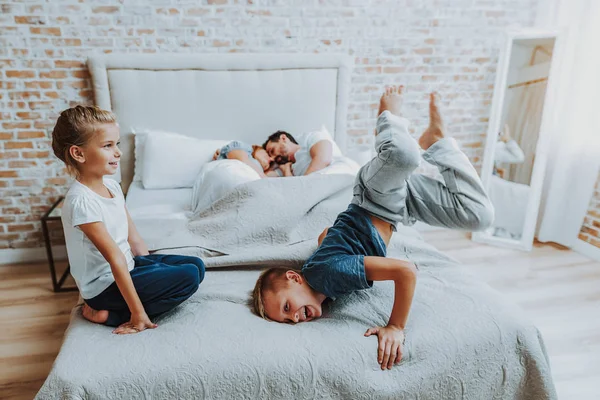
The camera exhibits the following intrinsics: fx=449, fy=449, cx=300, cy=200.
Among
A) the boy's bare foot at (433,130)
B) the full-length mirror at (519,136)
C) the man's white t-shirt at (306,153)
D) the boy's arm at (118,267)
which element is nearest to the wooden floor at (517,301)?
the full-length mirror at (519,136)

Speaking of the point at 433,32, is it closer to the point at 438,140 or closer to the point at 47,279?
the point at 438,140

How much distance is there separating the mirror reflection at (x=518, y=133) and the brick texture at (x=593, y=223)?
40 centimetres

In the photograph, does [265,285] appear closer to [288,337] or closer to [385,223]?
[288,337]

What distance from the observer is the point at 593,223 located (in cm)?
314

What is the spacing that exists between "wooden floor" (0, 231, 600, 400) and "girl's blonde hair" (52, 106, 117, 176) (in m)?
1.10

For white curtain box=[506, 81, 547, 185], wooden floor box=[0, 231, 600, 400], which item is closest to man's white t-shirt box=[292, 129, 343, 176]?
wooden floor box=[0, 231, 600, 400]

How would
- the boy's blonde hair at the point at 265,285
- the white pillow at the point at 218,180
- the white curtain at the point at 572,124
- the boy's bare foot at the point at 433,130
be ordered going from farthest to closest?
the white curtain at the point at 572,124, the white pillow at the point at 218,180, the boy's bare foot at the point at 433,130, the boy's blonde hair at the point at 265,285

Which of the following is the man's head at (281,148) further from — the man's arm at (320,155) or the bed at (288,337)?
the bed at (288,337)

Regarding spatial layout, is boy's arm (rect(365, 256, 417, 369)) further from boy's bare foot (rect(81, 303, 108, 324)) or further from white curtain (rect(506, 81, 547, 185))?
white curtain (rect(506, 81, 547, 185))

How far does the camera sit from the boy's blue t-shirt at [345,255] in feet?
4.89

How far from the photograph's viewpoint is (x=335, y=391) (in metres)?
1.37

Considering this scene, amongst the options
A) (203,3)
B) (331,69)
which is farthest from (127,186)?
(331,69)

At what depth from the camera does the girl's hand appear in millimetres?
1456

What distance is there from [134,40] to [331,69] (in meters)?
1.29
